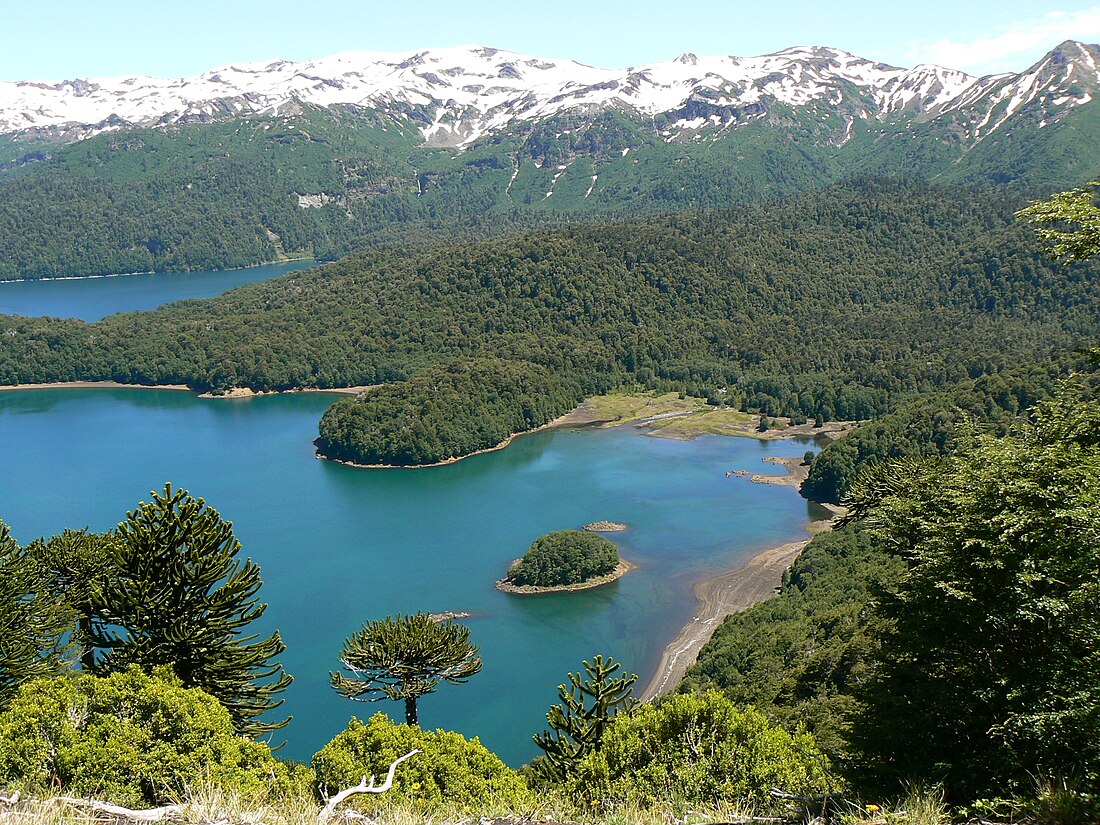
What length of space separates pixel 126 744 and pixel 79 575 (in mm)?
11193

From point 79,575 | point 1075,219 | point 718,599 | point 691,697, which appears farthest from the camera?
point 718,599

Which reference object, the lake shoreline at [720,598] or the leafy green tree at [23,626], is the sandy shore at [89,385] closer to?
the lake shoreline at [720,598]

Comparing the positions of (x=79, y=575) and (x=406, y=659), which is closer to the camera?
(x=79, y=575)

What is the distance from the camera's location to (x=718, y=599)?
6284 cm

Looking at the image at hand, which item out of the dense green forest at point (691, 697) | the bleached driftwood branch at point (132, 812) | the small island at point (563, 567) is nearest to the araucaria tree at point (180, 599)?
the dense green forest at point (691, 697)

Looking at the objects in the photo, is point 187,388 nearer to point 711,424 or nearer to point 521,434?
point 521,434

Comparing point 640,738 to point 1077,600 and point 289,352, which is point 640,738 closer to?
point 1077,600

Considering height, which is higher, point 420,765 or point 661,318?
point 420,765

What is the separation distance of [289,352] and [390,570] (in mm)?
83216

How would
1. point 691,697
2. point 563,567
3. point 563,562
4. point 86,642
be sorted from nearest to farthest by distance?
point 691,697 < point 86,642 < point 563,567 < point 563,562

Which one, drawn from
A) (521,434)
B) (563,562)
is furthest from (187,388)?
(563,562)

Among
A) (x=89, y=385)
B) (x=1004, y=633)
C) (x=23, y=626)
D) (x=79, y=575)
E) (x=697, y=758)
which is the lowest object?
(x=89, y=385)

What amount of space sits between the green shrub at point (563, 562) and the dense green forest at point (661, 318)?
53.7 metres

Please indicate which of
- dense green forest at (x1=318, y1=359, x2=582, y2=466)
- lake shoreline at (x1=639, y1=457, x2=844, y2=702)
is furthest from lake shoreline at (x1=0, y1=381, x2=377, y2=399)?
lake shoreline at (x1=639, y1=457, x2=844, y2=702)
